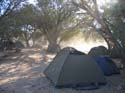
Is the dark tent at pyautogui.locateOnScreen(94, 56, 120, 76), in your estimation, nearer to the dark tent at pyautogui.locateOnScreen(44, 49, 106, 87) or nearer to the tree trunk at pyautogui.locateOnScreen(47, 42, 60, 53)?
the dark tent at pyautogui.locateOnScreen(44, 49, 106, 87)

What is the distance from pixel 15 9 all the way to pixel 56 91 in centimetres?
1261

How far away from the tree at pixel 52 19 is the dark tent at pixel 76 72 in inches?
573

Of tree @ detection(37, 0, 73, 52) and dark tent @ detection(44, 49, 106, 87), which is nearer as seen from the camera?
dark tent @ detection(44, 49, 106, 87)

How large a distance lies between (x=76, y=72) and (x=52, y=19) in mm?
17167

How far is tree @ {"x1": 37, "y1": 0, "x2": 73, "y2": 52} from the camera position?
2483 centimetres

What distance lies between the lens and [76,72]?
31.4ft

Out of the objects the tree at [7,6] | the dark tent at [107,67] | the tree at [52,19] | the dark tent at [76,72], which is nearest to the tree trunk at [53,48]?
the tree at [52,19]

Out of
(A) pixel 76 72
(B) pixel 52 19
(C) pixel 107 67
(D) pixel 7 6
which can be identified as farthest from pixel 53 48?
(A) pixel 76 72

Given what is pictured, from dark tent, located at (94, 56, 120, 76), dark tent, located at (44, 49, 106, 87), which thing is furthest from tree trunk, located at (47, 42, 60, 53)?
dark tent, located at (44, 49, 106, 87)

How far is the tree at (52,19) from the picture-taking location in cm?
2483

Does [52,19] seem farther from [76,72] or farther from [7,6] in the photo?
[76,72]

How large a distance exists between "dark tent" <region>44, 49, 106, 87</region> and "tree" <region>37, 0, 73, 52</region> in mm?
14562

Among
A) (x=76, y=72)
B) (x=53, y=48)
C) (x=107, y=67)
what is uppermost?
(x=76, y=72)

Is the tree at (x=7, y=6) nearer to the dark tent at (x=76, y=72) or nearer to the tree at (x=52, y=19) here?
the tree at (x=52, y=19)
